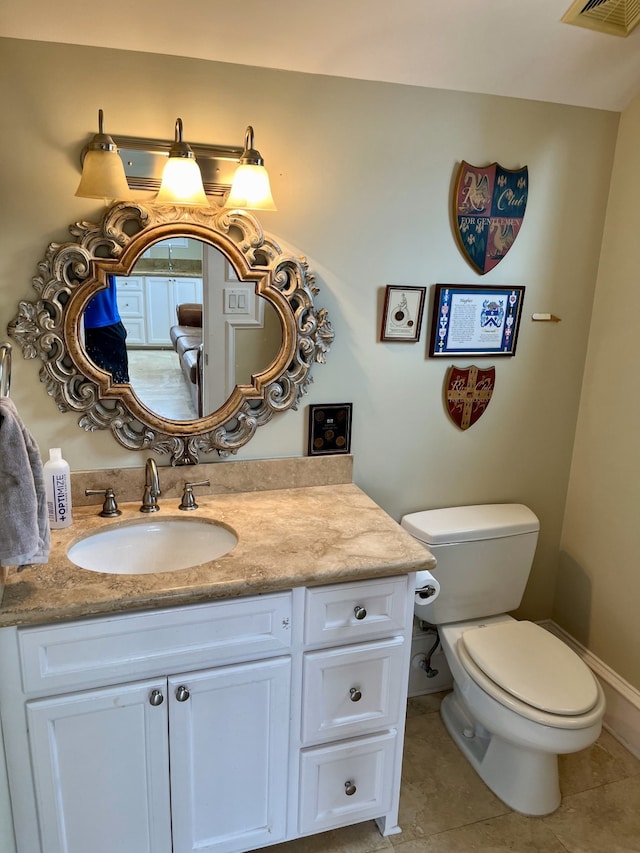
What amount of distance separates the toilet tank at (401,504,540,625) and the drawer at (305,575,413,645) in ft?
1.44

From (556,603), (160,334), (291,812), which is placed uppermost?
(160,334)

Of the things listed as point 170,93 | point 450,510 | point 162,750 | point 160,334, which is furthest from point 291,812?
point 170,93

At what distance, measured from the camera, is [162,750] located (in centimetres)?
143

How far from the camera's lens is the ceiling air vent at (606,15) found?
159 cm

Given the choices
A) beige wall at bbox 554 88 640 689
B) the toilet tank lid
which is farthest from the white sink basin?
beige wall at bbox 554 88 640 689

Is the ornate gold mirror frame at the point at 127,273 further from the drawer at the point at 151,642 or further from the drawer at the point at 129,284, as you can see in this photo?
the drawer at the point at 151,642

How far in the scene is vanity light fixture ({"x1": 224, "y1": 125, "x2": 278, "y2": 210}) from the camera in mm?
1580

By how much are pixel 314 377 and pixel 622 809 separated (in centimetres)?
160

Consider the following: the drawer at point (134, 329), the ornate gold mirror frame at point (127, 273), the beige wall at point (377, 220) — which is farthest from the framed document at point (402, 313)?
the drawer at point (134, 329)

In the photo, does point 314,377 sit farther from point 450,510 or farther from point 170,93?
point 170,93

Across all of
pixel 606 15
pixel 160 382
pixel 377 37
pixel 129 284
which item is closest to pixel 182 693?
pixel 160 382

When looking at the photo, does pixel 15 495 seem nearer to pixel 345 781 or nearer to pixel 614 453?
pixel 345 781

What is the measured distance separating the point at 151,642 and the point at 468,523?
1.09m

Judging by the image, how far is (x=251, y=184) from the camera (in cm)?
158
